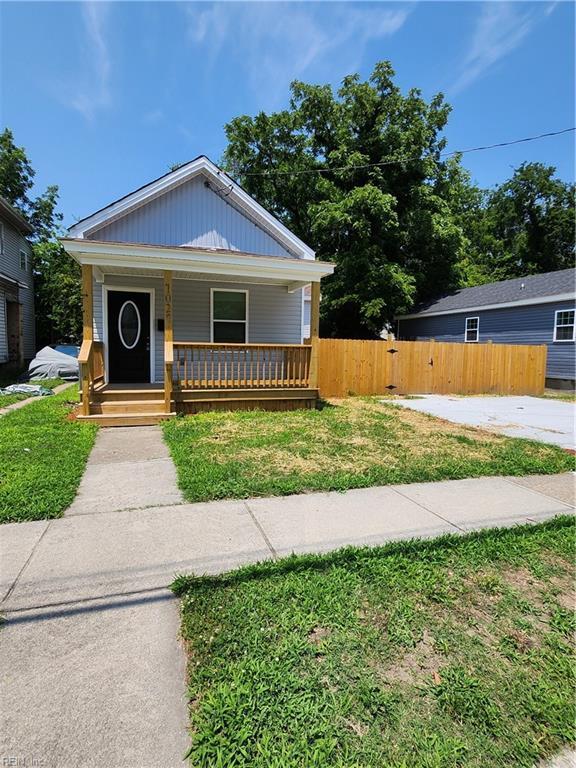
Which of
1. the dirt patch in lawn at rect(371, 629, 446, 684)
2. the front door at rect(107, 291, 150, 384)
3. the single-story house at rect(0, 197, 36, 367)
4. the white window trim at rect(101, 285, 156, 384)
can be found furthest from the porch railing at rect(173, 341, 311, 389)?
the single-story house at rect(0, 197, 36, 367)

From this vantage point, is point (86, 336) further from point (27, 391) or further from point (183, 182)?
point (27, 391)

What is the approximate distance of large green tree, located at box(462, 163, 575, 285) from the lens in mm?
33531

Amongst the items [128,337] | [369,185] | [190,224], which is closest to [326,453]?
[128,337]

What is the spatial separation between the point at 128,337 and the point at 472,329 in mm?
15201

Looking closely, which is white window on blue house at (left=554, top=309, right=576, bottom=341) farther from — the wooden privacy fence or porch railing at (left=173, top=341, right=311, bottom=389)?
porch railing at (left=173, top=341, right=311, bottom=389)

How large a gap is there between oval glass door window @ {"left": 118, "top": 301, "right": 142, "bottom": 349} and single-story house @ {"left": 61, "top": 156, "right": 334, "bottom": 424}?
0.07 ft

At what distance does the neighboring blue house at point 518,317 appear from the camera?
15062 mm

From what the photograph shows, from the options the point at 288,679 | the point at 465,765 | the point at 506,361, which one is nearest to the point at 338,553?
the point at 288,679

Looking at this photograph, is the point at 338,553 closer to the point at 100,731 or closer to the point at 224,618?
the point at 224,618

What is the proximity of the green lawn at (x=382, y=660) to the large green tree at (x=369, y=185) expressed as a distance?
1708 centimetres

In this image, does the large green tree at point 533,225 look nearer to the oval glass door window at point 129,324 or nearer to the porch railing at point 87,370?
the oval glass door window at point 129,324

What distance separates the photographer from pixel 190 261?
8023mm

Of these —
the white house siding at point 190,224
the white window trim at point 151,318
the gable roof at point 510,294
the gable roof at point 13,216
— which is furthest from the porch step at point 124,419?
the gable roof at point 510,294

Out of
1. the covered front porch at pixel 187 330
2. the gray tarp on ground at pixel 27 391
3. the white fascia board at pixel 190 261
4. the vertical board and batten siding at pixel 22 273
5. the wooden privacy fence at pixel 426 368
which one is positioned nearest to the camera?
the white fascia board at pixel 190 261
